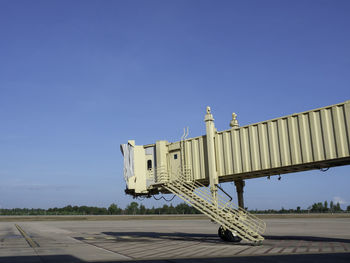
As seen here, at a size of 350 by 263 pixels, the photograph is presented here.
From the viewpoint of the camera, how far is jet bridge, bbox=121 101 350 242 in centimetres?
2022

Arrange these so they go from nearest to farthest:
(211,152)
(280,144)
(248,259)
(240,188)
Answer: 1. (248,259)
2. (280,144)
3. (211,152)
4. (240,188)

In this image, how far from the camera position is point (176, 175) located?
26875mm

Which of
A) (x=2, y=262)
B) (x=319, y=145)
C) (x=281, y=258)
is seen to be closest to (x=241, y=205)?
(x=319, y=145)

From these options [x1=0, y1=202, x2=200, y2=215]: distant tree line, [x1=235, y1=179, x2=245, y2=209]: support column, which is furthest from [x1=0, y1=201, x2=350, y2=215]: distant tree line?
[x1=235, y1=179, x2=245, y2=209]: support column

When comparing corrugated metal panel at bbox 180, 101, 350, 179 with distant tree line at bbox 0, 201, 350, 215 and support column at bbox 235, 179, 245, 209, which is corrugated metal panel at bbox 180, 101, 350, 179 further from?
distant tree line at bbox 0, 201, 350, 215

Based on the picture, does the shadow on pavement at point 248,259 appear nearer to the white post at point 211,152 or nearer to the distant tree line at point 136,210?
the white post at point 211,152

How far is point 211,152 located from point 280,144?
491cm

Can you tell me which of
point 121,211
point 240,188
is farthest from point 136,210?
point 240,188

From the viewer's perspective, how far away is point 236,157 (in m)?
23.9

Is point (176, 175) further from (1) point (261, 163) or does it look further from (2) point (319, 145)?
(2) point (319, 145)

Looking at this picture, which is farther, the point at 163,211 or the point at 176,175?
the point at 163,211

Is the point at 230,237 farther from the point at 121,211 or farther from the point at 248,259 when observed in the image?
the point at 121,211

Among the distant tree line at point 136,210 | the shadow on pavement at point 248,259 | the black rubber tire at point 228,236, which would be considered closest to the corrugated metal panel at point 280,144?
the black rubber tire at point 228,236

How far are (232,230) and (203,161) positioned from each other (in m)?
5.52
